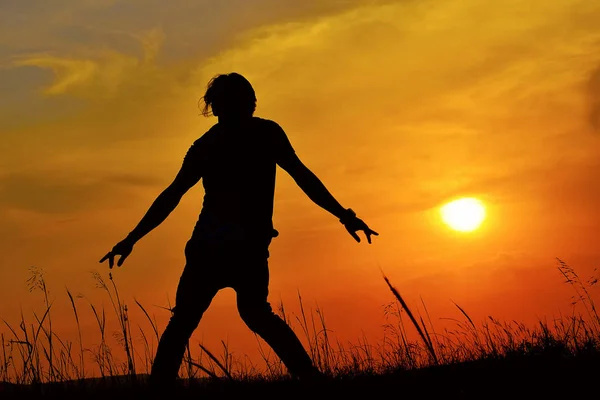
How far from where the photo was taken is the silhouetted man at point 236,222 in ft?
18.1

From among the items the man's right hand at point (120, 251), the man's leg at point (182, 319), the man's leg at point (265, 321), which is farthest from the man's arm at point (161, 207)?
the man's leg at point (265, 321)

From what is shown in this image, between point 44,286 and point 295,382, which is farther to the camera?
point 44,286

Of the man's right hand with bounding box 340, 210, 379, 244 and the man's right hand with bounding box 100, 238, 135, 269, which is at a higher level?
the man's right hand with bounding box 100, 238, 135, 269

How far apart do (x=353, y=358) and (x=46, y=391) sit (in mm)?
Answer: 2832

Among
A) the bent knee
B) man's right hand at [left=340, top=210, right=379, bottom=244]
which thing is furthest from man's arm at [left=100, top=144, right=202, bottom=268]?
man's right hand at [left=340, top=210, right=379, bottom=244]

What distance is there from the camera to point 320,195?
18.8 ft

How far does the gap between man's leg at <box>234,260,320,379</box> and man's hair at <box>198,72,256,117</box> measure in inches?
42.2

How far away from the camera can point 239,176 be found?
5559mm

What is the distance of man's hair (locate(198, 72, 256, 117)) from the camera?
5605 mm

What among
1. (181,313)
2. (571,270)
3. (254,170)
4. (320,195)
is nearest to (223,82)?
(254,170)

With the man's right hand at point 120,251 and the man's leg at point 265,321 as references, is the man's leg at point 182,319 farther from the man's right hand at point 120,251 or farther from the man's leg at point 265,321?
the man's right hand at point 120,251

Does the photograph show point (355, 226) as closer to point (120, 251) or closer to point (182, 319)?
point (182, 319)

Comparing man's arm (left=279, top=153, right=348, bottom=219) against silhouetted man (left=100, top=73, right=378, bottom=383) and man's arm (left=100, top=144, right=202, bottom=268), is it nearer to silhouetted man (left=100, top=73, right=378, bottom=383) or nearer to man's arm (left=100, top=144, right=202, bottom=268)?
silhouetted man (left=100, top=73, right=378, bottom=383)

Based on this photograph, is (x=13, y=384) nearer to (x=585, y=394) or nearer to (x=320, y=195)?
(x=320, y=195)
